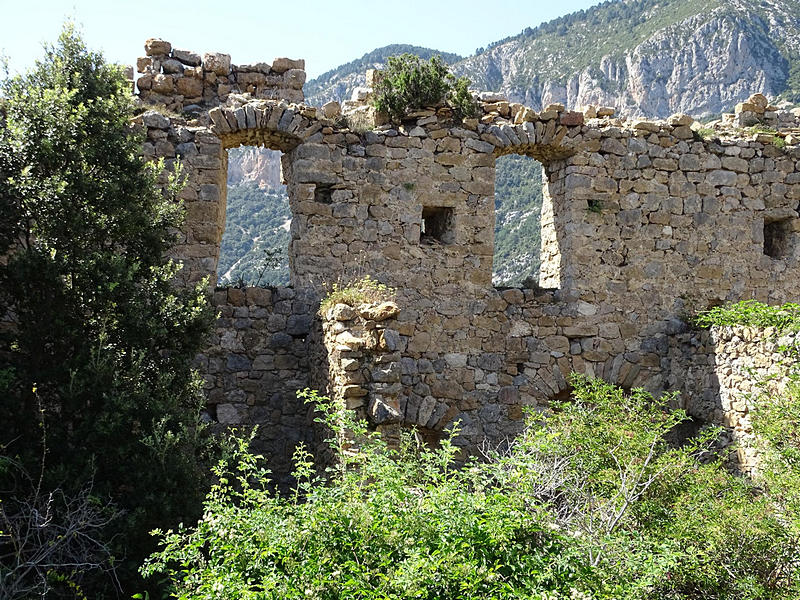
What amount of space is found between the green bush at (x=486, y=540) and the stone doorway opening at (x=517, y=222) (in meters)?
14.5

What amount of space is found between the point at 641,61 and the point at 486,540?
39.0 metres

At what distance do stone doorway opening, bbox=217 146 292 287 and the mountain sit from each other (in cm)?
20

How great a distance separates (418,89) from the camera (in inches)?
370

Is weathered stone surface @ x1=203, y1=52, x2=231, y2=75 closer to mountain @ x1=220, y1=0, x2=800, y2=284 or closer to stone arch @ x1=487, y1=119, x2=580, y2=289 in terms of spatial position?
stone arch @ x1=487, y1=119, x2=580, y2=289

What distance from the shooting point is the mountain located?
123 ft

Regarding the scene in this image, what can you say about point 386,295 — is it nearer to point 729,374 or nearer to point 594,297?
point 594,297

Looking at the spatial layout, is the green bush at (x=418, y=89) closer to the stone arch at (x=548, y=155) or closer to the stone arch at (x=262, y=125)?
the stone arch at (x=548, y=155)

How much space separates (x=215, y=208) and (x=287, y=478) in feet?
10.8

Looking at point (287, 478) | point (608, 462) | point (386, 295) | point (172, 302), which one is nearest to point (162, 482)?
point (172, 302)

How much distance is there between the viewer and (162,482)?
20.6ft

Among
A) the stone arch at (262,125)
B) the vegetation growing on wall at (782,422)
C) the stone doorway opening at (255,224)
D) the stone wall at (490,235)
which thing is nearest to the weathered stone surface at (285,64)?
the stone wall at (490,235)

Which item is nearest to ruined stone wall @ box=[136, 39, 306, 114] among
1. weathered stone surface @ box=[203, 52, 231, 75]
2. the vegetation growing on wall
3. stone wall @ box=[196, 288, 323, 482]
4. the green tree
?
weathered stone surface @ box=[203, 52, 231, 75]

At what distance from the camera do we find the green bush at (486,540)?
444cm

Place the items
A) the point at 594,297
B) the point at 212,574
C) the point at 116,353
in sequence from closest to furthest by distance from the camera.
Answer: the point at 212,574 → the point at 116,353 → the point at 594,297
